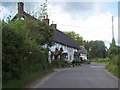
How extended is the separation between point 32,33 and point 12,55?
67.5ft

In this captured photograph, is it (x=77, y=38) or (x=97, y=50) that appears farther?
(x=97, y=50)

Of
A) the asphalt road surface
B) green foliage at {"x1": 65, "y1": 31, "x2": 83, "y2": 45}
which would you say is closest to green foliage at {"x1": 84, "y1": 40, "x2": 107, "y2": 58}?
green foliage at {"x1": 65, "y1": 31, "x2": 83, "y2": 45}

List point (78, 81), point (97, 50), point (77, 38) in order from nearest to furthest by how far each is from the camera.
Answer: point (78, 81), point (77, 38), point (97, 50)

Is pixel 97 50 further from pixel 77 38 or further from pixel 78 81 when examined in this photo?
pixel 78 81

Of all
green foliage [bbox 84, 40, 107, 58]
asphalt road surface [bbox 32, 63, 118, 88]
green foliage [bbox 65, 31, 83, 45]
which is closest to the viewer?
asphalt road surface [bbox 32, 63, 118, 88]

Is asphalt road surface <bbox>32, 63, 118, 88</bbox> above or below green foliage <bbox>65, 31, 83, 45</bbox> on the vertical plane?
below

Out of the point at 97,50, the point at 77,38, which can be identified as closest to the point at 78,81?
the point at 77,38

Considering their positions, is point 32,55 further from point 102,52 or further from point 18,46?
point 102,52

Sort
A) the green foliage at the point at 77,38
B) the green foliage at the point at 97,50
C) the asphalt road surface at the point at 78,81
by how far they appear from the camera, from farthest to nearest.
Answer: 1. the green foliage at the point at 97,50
2. the green foliage at the point at 77,38
3. the asphalt road surface at the point at 78,81

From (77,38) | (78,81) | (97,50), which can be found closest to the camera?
(78,81)

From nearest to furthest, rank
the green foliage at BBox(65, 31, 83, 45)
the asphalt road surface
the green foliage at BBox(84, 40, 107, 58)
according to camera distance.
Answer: the asphalt road surface → the green foliage at BBox(65, 31, 83, 45) → the green foliage at BBox(84, 40, 107, 58)

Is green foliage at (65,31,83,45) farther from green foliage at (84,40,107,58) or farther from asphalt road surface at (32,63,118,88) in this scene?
asphalt road surface at (32,63,118,88)

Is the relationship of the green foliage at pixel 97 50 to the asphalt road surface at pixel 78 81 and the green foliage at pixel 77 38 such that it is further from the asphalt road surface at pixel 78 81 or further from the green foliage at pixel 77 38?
the asphalt road surface at pixel 78 81

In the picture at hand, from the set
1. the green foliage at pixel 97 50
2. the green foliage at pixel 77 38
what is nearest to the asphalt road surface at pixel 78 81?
the green foliage at pixel 77 38
